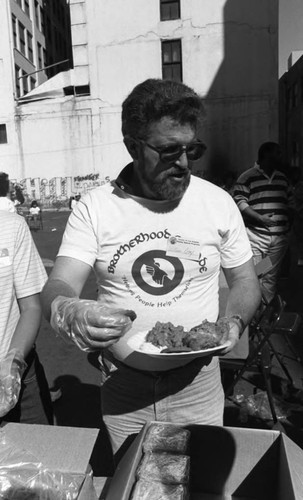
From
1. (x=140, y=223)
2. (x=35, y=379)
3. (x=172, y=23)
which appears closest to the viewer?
(x=140, y=223)

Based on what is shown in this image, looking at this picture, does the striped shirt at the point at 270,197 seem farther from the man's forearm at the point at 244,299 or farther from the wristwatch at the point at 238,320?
the wristwatch at the point at 238,320

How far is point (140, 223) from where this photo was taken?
6.18 ft

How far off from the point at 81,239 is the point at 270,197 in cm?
398

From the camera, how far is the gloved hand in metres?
1.38

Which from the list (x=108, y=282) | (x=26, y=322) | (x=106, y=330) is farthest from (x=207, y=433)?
(x=26, y=322)

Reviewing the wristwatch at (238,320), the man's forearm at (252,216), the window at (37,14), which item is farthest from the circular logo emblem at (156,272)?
the window at (37,14)

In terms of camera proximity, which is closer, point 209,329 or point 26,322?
point 209,329

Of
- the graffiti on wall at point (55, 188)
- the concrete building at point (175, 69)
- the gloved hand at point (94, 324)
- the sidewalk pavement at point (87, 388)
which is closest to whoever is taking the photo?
the gloved hand at point (94, 324)

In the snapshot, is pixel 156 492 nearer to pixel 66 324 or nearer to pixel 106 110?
pixel 66 324

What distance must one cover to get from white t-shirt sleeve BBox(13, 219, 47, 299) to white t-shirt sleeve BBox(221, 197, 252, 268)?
88cm

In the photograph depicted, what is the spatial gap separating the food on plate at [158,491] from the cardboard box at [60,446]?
156 millimetres

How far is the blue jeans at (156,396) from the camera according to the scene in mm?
1941

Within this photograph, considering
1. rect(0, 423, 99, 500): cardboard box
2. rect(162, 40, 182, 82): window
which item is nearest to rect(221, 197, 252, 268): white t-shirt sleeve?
rect(0, 423, 99, 500): cardboard box

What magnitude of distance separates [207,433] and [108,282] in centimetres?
→ 72
